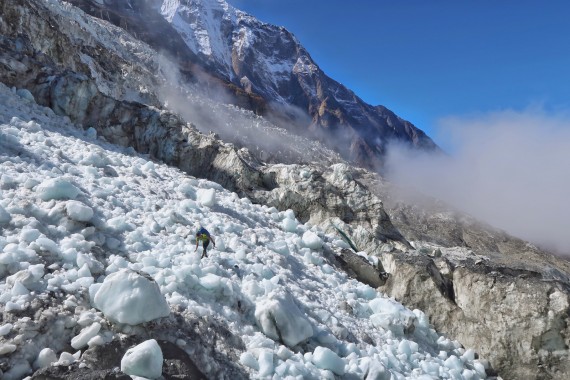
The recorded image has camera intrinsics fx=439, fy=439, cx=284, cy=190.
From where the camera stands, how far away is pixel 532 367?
10.7 metres

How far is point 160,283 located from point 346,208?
14.3 metres

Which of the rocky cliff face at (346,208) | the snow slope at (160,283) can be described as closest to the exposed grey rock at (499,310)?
the rocky cliff face at (346,208)

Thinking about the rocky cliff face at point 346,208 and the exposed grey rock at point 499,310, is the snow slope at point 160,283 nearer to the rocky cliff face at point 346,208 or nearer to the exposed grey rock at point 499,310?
the exposed grey rock at point 499,310

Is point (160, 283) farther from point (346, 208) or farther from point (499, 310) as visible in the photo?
point (346, 208)

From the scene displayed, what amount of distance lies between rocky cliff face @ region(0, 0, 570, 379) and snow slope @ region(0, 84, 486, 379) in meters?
1.13

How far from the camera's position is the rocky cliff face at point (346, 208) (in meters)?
11.0

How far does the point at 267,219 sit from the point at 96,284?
8.52 m

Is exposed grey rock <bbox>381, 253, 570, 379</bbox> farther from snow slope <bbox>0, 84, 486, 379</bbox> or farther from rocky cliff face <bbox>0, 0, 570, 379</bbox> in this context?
snow slope <bbox>0, 84, 486, 379</bbox>

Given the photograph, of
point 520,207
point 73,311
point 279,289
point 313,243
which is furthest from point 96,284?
point 520,207

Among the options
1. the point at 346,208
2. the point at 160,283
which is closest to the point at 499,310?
the point at 160,283

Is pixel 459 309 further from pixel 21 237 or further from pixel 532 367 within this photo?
pixel 21 237

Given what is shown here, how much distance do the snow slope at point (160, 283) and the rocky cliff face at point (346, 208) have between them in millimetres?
1127

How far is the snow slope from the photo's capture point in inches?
243

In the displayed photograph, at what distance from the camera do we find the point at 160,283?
25.4 ft
